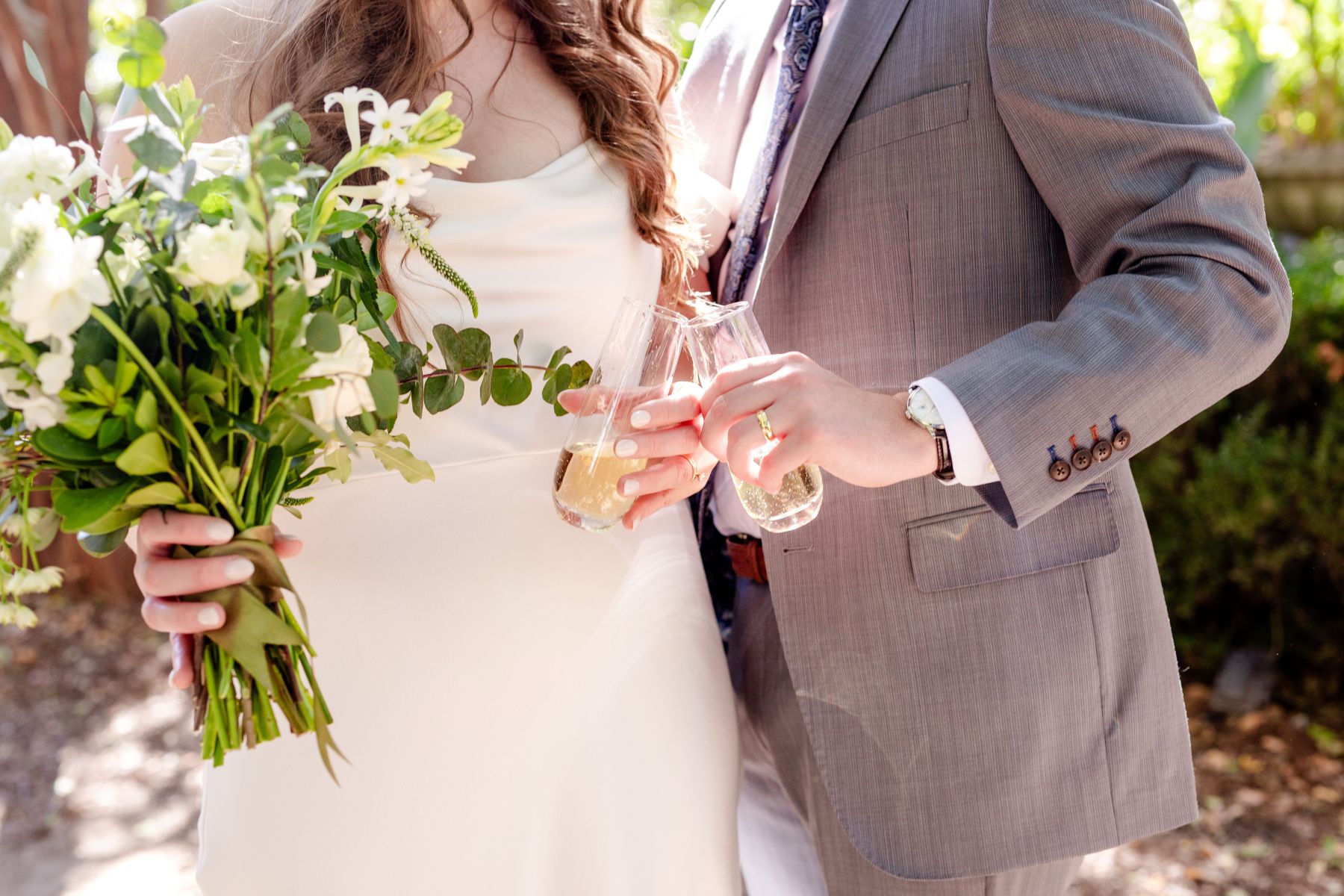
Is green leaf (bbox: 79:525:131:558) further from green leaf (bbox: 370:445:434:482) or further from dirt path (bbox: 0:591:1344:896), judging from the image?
dirt path (bbox: 0:591:1344:896)

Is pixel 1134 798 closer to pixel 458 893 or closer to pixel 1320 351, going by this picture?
pixel 458 893

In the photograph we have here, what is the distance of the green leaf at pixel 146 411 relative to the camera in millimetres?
1141

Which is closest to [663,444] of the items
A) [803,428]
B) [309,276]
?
[803,428]

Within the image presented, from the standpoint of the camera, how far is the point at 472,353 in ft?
5.32

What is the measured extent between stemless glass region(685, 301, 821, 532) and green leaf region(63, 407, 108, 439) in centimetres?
74

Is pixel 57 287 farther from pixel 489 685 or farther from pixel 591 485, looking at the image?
pixel 489 685

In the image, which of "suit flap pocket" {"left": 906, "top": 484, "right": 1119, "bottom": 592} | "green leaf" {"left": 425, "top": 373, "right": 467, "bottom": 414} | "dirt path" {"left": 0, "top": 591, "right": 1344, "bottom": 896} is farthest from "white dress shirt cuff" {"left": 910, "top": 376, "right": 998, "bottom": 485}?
"dirt path" {"left": 0, "top": 591, "right": 1344, "bottom": 896}

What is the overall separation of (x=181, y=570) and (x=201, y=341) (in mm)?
270

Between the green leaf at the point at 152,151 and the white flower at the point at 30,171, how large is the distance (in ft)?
0.41

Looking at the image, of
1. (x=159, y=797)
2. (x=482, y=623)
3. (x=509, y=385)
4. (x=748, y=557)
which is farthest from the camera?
(x=159, y=797)

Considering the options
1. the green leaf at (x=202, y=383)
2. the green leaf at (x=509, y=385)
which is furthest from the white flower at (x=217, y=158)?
the green leaf at (x=509, y=385)

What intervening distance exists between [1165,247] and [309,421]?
1.12 m

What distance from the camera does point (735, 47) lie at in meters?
2.28

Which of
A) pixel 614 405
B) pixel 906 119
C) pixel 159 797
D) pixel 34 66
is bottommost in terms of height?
pixel 159 797
